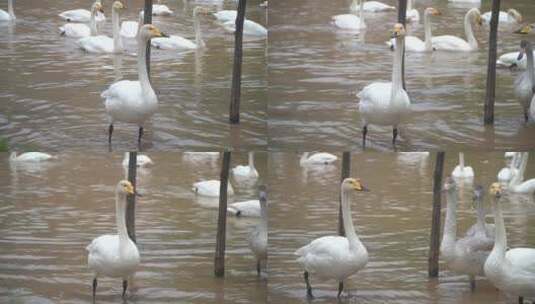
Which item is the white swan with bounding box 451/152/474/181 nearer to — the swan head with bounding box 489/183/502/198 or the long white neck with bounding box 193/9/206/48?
the swan head with bounding box 489/183/502/198

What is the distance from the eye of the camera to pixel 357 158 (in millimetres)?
4074

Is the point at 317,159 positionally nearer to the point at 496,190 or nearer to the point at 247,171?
the point at 247,171

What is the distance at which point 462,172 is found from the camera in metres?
4.11

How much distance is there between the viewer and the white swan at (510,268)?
4.04 meters

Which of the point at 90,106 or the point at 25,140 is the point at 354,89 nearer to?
the point at 90,106

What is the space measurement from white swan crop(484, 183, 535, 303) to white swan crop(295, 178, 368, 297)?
1.61ft

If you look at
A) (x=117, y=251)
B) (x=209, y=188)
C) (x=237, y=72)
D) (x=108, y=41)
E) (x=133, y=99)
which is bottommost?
(x=117, y=251)

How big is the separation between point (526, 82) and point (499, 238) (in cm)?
61

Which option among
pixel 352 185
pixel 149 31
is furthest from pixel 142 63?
pixel 352 185

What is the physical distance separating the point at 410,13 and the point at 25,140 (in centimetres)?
155

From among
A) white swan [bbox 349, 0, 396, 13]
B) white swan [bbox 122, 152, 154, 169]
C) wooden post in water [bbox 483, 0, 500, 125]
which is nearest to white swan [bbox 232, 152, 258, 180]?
white swan [bbox 122, 152, 154, 169]

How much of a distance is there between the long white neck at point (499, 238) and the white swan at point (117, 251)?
4.53 feet

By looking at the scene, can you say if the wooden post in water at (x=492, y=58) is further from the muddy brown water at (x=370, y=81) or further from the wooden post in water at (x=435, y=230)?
the wooden post in water at (x=435, y=230)

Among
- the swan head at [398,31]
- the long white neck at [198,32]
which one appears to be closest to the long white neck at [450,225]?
the swan head at [398,31]
